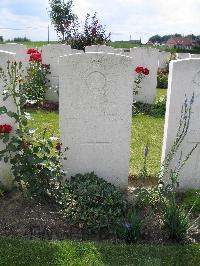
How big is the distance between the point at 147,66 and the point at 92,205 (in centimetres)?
713

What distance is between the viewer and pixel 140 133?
27.3ft

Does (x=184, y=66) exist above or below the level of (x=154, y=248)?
above

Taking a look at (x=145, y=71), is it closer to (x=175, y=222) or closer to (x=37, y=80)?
(x=37, y=80)

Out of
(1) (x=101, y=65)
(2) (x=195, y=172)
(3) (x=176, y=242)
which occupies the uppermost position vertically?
(1) (x=101, y=65)

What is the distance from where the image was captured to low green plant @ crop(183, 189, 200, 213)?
15.5ft

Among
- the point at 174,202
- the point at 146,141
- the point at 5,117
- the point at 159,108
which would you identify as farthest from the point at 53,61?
the point at 174,202

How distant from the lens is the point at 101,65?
15.6 ft

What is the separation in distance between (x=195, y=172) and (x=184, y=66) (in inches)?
57.2

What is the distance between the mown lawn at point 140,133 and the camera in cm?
637

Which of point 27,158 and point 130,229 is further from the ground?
point 27,158

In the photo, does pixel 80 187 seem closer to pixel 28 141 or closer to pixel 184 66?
pixel 28 141

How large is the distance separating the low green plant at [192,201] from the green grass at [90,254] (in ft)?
2.40

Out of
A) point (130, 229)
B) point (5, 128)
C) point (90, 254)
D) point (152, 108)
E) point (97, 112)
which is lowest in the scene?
point (90, 254)

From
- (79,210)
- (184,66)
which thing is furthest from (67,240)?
(184,66)
